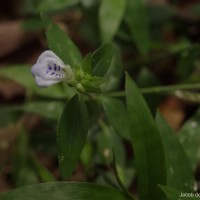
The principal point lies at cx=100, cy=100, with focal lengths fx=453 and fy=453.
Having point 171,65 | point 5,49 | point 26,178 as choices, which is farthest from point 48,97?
point 171,65

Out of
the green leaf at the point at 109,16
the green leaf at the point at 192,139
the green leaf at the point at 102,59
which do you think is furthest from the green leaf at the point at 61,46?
the green leaf at the point at 192,139

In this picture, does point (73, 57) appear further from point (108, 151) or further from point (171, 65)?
point (171, 65)

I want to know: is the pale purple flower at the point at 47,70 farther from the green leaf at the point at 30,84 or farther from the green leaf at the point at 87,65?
the green leaf at the point at 30,84

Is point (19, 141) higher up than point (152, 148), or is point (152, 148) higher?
point (152, 148)

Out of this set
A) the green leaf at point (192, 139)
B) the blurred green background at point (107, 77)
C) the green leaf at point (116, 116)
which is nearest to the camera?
the green leaf at point (116, 116)

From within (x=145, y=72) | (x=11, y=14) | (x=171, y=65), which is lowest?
(x=171, y=65)

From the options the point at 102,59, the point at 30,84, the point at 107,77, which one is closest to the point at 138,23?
the point at 107,77

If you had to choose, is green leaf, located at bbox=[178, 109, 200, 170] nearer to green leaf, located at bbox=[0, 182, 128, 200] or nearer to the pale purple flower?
green leaf, located at bbox=[0, 182, 128, 200]
